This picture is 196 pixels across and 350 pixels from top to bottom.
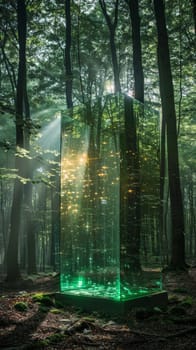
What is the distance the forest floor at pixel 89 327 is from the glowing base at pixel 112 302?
0.13m

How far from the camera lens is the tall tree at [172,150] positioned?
447 inches

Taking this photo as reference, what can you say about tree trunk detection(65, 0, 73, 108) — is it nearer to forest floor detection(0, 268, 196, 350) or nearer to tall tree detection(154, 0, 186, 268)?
tall tree detection(154, 0, 186, 268)

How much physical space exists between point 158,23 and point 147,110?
209 inches

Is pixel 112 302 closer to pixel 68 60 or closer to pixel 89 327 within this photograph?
pixel 89 327

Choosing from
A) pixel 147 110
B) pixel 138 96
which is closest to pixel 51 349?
pixel 147 110

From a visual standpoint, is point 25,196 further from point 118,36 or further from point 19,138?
point 118,36

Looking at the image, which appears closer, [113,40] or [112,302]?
[112,302]

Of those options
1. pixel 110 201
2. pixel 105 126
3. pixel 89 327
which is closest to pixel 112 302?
pixel 89 327

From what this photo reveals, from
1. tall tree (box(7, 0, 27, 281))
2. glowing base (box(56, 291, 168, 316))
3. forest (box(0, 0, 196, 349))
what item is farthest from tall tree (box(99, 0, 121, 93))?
glowing base (box(56, 291, 168, 316))

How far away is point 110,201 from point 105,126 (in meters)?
1.46

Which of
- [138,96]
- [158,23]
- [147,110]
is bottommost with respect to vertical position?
[147,110]

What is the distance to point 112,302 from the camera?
266 inches

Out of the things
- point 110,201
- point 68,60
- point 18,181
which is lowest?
point 110,201

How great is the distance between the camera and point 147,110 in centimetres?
816
